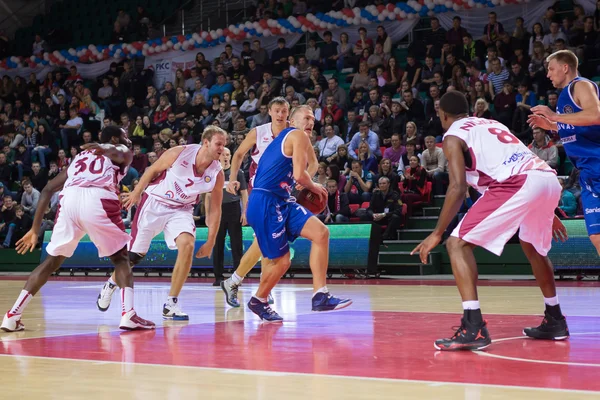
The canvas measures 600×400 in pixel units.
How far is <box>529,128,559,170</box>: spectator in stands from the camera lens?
1509 centimetres

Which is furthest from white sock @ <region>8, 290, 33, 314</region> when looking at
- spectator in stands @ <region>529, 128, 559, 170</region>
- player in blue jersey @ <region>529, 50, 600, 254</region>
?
spectator in stands @ <region>529, 128, 559, 170</region>

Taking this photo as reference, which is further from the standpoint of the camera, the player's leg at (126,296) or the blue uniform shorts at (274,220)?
the blue uniform shorts at (274,220)

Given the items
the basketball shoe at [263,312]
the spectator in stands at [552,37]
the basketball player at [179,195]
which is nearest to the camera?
the basketball shoe at [263,312]

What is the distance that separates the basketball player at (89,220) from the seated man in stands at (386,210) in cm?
908

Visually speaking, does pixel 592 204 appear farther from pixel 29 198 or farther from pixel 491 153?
pixel 29 198

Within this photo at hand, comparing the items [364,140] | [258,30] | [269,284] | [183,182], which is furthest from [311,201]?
[258,30]

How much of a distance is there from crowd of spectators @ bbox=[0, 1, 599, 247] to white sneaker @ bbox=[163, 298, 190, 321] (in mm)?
8111

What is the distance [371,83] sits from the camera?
63.9 feet

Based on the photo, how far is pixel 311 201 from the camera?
332 inches

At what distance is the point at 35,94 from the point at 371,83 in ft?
41.0

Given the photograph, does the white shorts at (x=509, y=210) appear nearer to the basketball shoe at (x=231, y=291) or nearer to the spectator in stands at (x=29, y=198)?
the basketball shoe at (x=231, y=291)

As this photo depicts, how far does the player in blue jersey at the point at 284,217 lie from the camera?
7.94 metres

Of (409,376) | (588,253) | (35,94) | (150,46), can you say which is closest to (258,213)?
(409,376)

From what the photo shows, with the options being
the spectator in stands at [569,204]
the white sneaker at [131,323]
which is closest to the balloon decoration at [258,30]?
the spectator in stands at [569,204]
